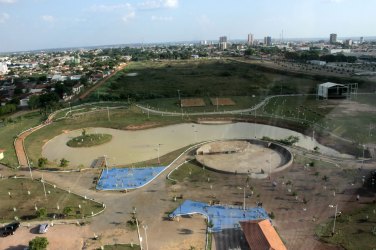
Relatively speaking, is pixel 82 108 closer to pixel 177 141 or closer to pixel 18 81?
pixel 177 141

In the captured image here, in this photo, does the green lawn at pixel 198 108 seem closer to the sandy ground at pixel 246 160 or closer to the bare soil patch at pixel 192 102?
the bare soil patch at pixel 192 102

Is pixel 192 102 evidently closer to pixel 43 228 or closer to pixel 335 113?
pixel 335 113

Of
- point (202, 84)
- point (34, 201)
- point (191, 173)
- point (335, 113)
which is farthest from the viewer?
point (202, 84)

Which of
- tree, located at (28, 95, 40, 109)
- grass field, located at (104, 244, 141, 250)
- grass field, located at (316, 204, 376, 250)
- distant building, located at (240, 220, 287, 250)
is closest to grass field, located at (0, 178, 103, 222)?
grass field, located at (104, 244, 141, 250)

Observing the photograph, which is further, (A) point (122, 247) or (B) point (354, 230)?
(B) point (354, 230)

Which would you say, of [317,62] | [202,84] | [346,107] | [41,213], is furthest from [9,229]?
[317,62]

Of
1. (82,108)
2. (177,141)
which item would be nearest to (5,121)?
(82,108)

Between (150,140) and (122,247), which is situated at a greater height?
(150,140)
